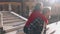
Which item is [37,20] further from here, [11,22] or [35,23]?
[11,22]

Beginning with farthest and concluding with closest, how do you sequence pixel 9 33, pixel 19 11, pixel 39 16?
pixel 19 11 → pixel 9 33 → pixel 39 16

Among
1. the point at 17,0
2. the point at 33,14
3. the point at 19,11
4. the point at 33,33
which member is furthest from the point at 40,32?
the point at 17,0

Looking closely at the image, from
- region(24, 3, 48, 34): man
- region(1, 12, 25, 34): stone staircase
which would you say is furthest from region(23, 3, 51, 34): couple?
region(1, 12, 25, 34): stone staircase

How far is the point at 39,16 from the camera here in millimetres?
1012

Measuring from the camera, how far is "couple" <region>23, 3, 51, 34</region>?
3.31 ft

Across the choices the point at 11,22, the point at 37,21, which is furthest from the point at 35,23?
the point at 11,22

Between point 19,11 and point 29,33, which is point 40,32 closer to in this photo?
point 29,33

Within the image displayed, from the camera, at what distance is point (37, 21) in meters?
1.01

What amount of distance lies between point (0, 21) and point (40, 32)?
0.73 m

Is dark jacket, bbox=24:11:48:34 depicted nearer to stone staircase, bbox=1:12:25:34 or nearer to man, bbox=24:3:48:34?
man, bbox=24:3:48:34

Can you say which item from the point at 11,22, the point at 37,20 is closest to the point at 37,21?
the point at 37,20

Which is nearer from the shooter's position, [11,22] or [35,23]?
[35,23]

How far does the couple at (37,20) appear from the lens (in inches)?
39.8

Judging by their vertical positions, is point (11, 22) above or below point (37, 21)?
below
